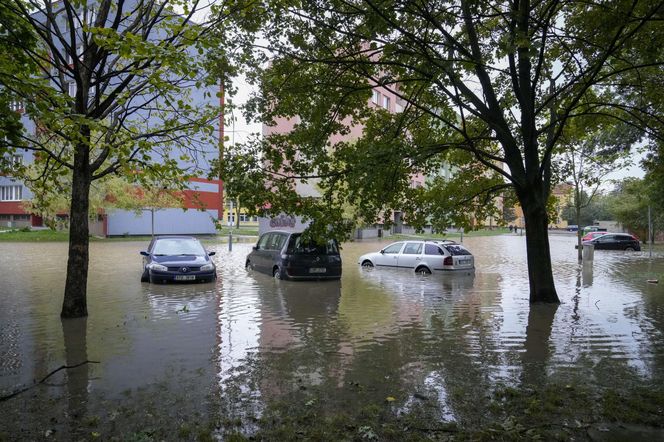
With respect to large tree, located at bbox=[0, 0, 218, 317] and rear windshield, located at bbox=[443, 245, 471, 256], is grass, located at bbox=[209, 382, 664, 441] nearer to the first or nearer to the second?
large tree, located at bbox=[0, 0, 218, 317]

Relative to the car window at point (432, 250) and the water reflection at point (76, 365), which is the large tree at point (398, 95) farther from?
the car window at point (432, 250)

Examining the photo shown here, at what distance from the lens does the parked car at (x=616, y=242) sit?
3459 centimetres

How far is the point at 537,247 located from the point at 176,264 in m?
9.55

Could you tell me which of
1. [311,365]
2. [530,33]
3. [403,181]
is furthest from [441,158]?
[311,365]

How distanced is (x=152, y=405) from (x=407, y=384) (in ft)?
8.57

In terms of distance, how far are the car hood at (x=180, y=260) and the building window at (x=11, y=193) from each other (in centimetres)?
4283

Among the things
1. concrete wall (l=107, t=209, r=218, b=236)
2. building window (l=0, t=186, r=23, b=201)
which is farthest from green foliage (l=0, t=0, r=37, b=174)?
building window (l=0, t=186, r=23, b=201)

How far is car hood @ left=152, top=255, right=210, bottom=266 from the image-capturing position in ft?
46.7

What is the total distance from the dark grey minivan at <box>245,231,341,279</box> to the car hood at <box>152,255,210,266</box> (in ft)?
7.06

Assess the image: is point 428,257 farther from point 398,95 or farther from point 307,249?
point 398,95

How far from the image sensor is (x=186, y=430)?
407 centimetres

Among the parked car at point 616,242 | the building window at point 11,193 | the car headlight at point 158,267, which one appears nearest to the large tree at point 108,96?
the car headlight at point 158,267

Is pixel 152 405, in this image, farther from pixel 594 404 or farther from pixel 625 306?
pixel 625 306

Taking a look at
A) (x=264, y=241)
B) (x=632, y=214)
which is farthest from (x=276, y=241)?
(x=632, y=214)
